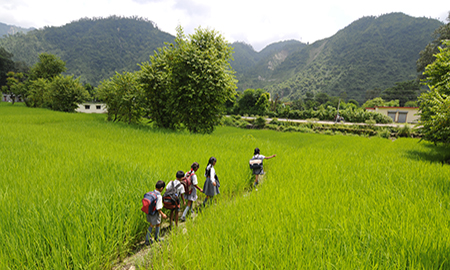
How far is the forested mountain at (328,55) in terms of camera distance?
113 meters

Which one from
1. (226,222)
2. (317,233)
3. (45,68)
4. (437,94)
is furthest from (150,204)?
(45,68)

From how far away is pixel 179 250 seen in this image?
241 cm

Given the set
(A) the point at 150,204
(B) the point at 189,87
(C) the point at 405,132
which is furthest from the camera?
(C) the point at 405,132

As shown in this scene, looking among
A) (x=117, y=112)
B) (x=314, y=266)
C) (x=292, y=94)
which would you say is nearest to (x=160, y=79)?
(x=117, y=112)

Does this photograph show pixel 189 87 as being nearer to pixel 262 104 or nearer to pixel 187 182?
pixel 187 182

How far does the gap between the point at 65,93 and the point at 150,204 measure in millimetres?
33797

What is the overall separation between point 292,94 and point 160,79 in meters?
131

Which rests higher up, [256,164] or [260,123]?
[260,123]

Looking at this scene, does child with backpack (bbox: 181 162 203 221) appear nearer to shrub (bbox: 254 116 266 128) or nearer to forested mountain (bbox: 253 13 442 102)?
shrub (bbox: 254 116 266 128)

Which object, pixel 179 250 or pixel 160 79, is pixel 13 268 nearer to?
pixel 179 250

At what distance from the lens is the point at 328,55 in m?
157

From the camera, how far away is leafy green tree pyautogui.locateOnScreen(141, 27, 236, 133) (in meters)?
11.8

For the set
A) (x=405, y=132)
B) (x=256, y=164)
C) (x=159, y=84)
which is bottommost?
(x=256, y=164)

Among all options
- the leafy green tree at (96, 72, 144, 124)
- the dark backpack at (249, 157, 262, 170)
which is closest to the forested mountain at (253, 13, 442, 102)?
the leafy green tree at (96, 72, 144, 124)
